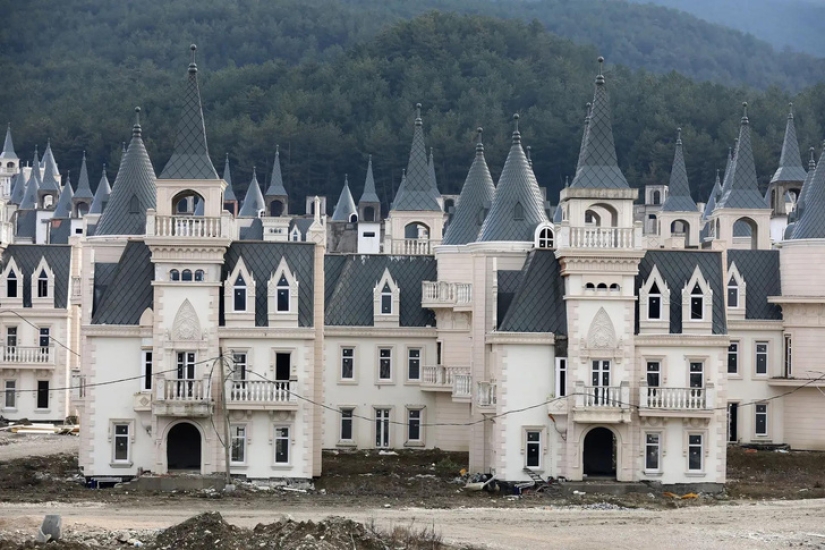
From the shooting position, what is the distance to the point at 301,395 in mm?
53688

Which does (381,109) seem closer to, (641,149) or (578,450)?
(641,149)

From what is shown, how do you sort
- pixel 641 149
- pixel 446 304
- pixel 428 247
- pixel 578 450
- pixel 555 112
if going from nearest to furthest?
pixel 578 450
pixel 446 304
pixel 428 247
pixel 641 149
pixel 555 112

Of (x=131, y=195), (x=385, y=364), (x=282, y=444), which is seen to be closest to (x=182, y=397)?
(x=282, y=444)

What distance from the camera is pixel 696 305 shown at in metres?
54.6

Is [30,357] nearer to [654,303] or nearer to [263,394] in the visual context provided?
[263,394]

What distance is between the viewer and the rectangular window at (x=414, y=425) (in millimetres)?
68000

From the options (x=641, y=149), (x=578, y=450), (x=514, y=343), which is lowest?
(x=578, y=450)

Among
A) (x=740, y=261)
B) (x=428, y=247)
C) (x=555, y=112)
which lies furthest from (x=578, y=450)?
(x=555, y=112)

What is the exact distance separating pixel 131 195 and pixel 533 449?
63.4ft

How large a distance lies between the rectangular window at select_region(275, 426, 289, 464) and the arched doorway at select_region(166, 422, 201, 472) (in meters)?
2.74

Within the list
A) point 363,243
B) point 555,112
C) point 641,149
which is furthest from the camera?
point 555,112

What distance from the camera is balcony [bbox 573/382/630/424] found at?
52.5 meters

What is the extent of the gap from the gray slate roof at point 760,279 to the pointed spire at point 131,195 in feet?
77.4

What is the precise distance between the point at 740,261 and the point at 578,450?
18933 mm
